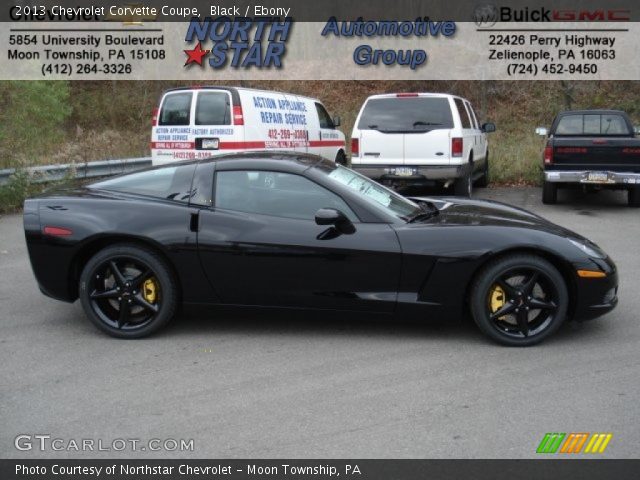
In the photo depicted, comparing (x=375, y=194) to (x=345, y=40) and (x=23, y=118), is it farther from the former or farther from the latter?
(x=345, y=40)

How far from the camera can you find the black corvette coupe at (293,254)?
16.8 feet

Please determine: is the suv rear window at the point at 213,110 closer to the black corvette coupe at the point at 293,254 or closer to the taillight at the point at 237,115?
the taillight at the point at 237,115

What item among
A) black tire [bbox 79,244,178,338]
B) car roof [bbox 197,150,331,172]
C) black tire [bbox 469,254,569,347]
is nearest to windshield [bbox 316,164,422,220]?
car roof [bbox 197,150,331,172]

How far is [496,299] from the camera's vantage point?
5.16m

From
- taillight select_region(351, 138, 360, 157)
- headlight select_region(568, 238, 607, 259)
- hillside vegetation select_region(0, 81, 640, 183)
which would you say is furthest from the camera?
hillside vegetation select_region(0, 81, 640, 183)

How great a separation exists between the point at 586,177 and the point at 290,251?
8477 mm

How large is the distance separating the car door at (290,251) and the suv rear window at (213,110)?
24.5 feet

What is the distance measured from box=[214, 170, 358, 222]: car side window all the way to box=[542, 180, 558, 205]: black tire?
338 inches

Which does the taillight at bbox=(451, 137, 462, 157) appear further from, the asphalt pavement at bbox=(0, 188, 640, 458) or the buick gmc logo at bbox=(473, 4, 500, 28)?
the buick gmc logo at bbox=(473, 4, 500, 28)

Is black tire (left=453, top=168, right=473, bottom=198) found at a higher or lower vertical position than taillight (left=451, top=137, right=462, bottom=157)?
lower

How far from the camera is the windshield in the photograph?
5.52 metres

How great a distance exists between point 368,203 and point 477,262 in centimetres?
92

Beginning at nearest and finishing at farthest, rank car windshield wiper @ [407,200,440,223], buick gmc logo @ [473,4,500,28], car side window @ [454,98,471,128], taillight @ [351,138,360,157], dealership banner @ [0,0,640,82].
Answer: car windshield wiper @ [407,200,440,223] < taillight @ [351,138,360,157] < car side window @ [454,98,471,128] < dealership banner @ [0,0,640,82] < buick gmc logo @ [473,4,500,28]
